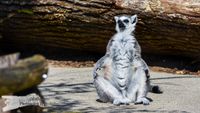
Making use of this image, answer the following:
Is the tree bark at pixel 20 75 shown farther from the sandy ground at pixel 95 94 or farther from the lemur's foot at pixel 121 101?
the lemur's foot at pixel 121 101

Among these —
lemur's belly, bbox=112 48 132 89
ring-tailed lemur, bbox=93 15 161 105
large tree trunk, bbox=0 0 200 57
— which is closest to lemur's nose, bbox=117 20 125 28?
ring-tailed lemur, bbox=93 15 161 105

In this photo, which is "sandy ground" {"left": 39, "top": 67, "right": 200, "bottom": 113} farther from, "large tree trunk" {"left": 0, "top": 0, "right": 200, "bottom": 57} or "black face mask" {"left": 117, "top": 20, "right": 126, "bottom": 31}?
"black face mask" {"left": 117, "top": 20, "right": 126, "bottom": 31}

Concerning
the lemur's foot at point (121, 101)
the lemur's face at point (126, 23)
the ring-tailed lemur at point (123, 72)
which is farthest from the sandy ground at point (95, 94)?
the lemur's face at point (126, 23)

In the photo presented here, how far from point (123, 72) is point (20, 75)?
521 centimetres

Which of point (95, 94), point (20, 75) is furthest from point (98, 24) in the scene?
point (20, 75)

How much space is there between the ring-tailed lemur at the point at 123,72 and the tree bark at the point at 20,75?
4.77m

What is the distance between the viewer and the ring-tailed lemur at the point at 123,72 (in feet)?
28.3

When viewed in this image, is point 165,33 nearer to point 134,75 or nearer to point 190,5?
point 190,5

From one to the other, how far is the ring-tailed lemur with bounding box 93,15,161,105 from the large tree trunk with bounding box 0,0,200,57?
302 centimetres

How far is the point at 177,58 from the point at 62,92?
13.0 feet

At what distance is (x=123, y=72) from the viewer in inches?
343

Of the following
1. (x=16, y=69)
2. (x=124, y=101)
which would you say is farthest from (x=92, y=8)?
(x=16, y=69)

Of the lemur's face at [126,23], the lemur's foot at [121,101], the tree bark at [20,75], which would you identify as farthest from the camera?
the lemur's face at [126,23]

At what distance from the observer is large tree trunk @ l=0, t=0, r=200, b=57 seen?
1184 centimetres
